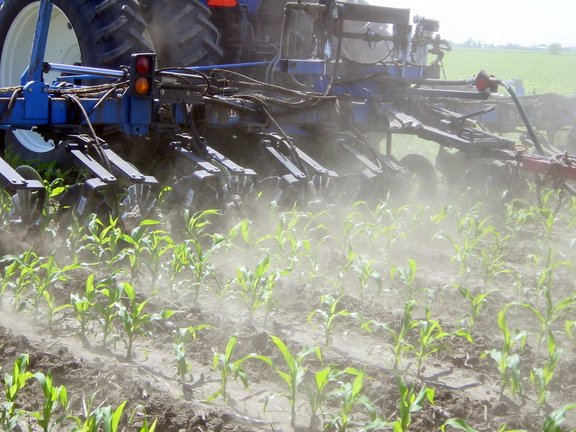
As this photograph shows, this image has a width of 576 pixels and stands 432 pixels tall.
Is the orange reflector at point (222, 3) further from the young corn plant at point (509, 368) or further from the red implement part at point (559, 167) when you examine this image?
the young corn plant at point (509, 368)

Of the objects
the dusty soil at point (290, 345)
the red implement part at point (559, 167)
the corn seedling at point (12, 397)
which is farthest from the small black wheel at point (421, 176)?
the corn seedling at point (12, 397)

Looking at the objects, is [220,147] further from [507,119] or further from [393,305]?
[507,119]

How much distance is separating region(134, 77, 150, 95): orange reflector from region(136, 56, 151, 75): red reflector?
0.04 meters

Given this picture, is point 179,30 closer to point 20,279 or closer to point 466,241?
point 466,241

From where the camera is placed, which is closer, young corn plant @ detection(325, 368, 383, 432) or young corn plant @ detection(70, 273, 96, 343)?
young corn plant @ detection(325, 368, 383, 432)

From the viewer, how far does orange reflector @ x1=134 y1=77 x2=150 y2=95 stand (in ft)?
17.3

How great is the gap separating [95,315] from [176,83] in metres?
2.46

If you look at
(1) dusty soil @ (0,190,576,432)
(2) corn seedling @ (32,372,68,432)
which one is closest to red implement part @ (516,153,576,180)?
(1) dusty soil @ (0,190,576,432)

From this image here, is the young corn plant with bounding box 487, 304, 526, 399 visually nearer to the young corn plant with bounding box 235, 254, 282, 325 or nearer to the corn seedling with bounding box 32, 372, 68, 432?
the young corn plant with bounding box 235, 254, 282, 325

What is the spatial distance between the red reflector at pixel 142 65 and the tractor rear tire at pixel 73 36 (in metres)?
0.81

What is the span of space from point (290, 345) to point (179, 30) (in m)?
3.88

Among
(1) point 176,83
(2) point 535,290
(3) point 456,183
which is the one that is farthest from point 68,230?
(3) point 456,183

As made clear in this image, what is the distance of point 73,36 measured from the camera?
6848 millimetres

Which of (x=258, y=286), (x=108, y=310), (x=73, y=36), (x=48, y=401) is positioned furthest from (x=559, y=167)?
(x=48, y=401)
